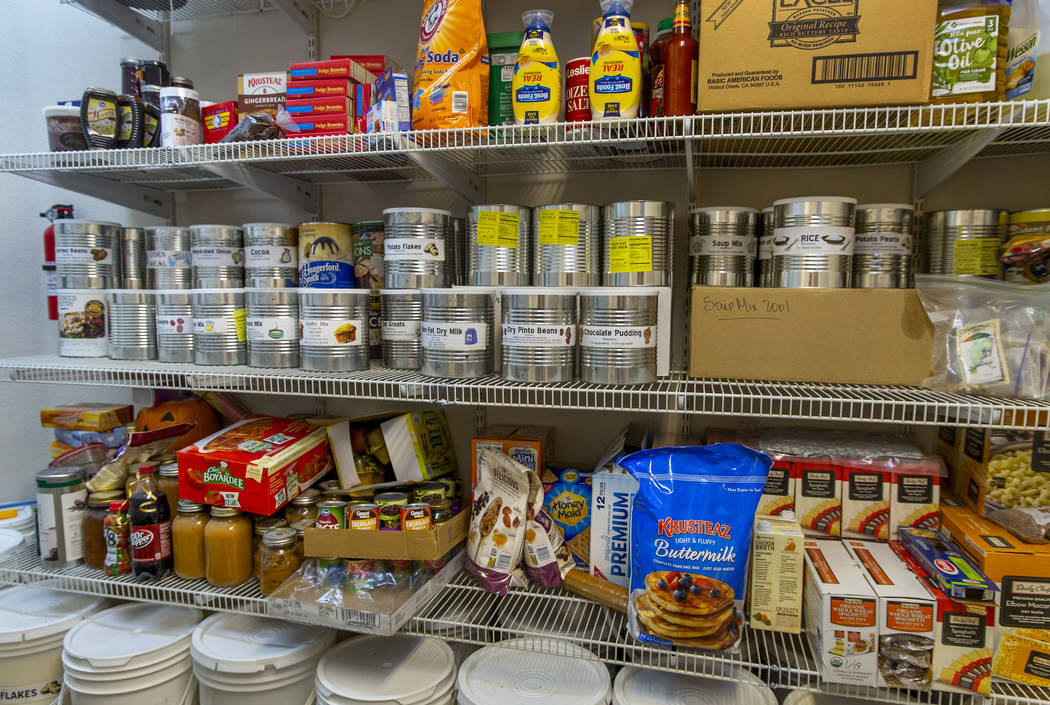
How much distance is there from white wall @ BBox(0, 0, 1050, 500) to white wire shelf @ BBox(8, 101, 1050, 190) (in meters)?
0.05

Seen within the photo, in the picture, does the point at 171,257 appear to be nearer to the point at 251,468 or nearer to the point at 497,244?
the point at 251,468

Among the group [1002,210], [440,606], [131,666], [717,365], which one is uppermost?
[1002,210]

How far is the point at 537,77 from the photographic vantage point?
1275 mm

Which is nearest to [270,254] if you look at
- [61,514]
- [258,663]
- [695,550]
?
[61,514]

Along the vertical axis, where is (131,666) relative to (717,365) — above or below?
below

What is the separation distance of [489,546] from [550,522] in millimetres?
155

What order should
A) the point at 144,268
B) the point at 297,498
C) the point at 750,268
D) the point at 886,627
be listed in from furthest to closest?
the point at 144,268
the point at 297,498
the point at 750,268
the point at 886,627

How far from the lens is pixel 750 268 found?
4.44 ft

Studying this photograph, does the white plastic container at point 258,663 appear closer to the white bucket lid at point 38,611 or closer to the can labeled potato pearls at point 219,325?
the white bucket lid at point 38,611

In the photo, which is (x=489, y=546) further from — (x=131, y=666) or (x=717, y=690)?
(x=131, y=666)

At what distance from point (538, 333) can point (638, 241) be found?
11.7 inches

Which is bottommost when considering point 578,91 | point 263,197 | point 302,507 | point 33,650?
point 33,650

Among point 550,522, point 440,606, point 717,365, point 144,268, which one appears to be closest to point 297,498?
point 440,606

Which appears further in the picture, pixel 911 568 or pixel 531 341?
pixel 531 341
